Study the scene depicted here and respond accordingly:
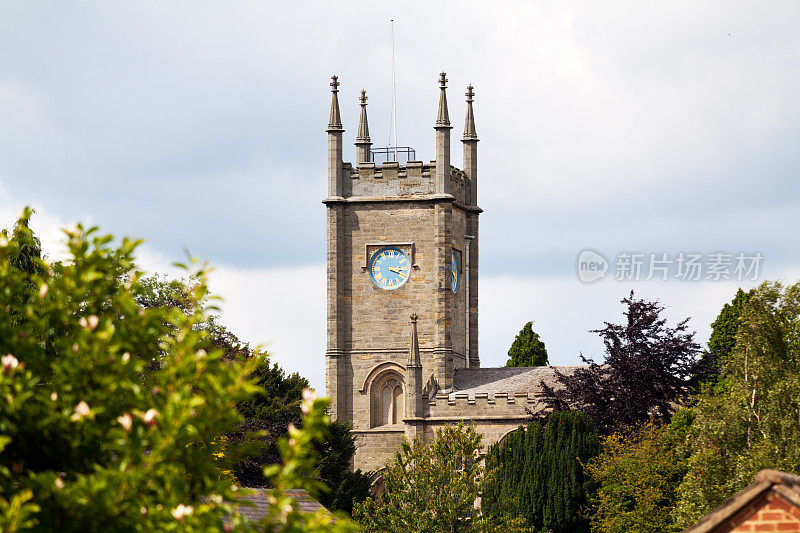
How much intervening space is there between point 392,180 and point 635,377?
16.3 metres

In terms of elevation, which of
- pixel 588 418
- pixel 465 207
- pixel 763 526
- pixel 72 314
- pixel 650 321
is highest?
pixel 465 207

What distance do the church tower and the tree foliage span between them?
904 cm

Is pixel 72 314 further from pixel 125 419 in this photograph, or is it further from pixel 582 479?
pixel 582 479

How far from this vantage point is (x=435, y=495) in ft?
118

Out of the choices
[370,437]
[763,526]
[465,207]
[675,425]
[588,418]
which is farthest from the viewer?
[465,207]

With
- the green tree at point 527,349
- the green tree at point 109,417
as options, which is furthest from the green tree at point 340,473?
the green tree at point 109,417

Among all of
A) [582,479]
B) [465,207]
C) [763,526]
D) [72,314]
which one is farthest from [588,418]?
[72,314]

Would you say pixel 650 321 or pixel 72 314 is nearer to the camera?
pixel 72 314

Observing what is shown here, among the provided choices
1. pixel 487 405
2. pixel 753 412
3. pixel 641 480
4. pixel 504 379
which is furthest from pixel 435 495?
pixel 504 379

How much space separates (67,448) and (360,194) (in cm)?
4850

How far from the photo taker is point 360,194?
57750 mm

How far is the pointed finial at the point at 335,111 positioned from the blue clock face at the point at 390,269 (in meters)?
6.05

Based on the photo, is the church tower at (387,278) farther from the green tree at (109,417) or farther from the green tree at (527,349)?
the green tree at (109,417)

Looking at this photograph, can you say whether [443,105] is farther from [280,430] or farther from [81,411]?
[81,411]
